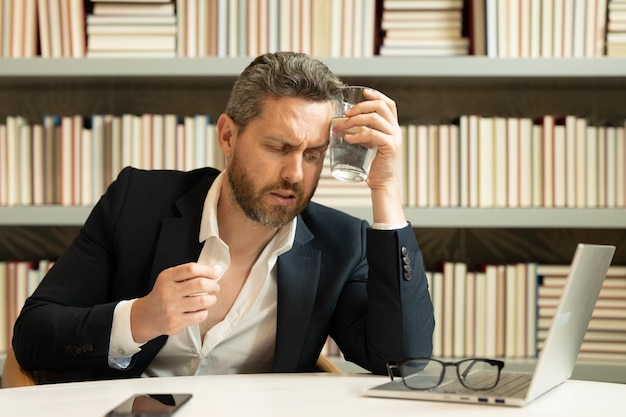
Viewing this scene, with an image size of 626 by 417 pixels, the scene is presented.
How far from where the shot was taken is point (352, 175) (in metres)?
1.53

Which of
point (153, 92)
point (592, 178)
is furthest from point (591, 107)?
point (153, 92)

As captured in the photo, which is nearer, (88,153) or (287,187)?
(287,187)

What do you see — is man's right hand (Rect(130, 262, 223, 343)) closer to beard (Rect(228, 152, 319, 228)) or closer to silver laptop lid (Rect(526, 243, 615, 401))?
beard (Rect(228, 152, 319, 228))

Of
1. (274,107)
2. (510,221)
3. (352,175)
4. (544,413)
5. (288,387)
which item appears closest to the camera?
(544,413)

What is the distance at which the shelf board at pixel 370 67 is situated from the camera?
2357 mm

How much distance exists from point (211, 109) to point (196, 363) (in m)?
1.22

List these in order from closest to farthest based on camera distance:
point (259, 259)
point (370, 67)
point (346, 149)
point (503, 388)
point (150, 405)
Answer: point (150, 405)
point (503, 388)
point (346, 149)
point (259, 259)
point (370, 67)

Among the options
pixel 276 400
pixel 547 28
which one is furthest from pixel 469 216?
pixel 276 400

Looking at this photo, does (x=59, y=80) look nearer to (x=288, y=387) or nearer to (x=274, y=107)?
(x=274, y=107)

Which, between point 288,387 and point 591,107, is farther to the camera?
point 591,107

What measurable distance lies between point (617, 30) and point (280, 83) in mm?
1226

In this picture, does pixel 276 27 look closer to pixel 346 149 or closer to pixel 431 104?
pixel 431 104

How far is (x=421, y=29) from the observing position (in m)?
2.40

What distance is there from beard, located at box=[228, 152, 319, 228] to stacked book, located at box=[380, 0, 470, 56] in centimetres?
89
